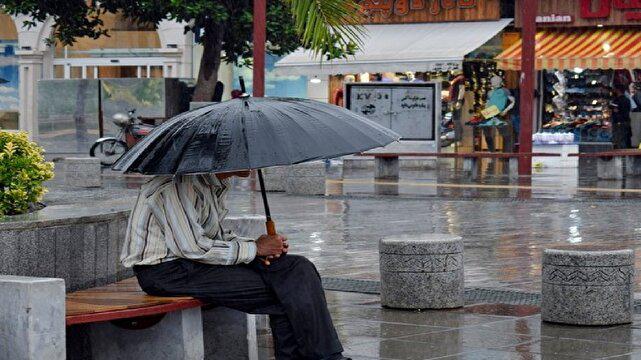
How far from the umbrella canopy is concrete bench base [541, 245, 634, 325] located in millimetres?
2020

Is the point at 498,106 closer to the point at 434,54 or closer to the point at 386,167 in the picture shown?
the point at 434,54

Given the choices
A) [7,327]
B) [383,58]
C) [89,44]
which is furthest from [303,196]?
[89,44]

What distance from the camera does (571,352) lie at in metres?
8.23

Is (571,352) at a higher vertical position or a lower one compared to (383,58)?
lower

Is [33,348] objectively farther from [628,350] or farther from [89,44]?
[89,44]

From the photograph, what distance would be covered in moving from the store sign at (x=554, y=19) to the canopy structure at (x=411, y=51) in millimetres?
780

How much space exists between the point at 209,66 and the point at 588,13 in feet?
27.6

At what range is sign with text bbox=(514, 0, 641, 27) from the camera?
32562 mm

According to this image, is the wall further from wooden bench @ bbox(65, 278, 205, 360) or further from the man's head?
wooden bench @ bbox(65, 278, 205, 360)

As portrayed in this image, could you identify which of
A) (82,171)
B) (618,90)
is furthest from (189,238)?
(618,90)

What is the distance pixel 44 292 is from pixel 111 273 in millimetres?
1848

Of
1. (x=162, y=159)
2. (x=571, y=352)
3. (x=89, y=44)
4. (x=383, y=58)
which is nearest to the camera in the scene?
(x=162, y=159)

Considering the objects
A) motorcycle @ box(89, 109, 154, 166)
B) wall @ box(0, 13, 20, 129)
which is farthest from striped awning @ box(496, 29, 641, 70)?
wall @ box(0, 13, 20, 129)

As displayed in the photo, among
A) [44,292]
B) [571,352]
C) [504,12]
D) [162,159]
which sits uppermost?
[504,12]
